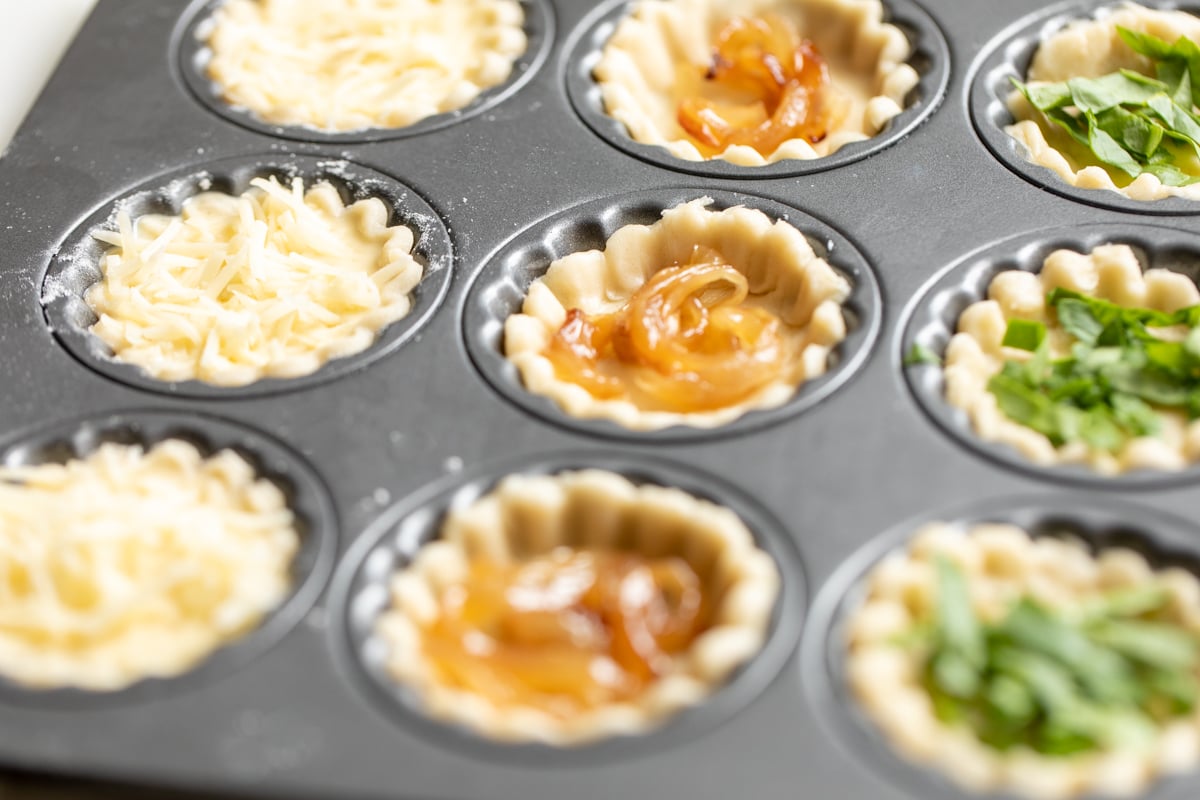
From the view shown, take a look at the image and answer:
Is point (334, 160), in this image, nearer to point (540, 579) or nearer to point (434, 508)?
point (434, 508)

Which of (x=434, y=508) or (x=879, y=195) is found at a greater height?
(x=879, y=195)

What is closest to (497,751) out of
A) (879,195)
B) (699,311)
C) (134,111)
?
(699,311)

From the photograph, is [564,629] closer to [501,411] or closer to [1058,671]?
[501,411]

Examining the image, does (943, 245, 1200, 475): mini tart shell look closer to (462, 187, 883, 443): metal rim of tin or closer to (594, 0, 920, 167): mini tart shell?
(462, 187, 883, 443): metal rim of tin

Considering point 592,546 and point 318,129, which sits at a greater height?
point 318,129

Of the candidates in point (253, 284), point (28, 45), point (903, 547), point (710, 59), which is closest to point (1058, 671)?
point (903, 547)

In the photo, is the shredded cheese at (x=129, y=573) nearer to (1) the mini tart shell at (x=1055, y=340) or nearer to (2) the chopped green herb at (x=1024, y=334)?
(1) the mini tart shell at (x=1055, y=340)

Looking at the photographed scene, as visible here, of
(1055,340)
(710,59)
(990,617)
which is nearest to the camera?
(990,617)

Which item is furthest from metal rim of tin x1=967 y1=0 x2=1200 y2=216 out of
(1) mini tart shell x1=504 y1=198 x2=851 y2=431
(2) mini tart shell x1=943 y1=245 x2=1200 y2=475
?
(1) mini tart shell x1=504 y1=198 x2=851 y2=431

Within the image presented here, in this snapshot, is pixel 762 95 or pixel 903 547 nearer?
pixel 903 547
